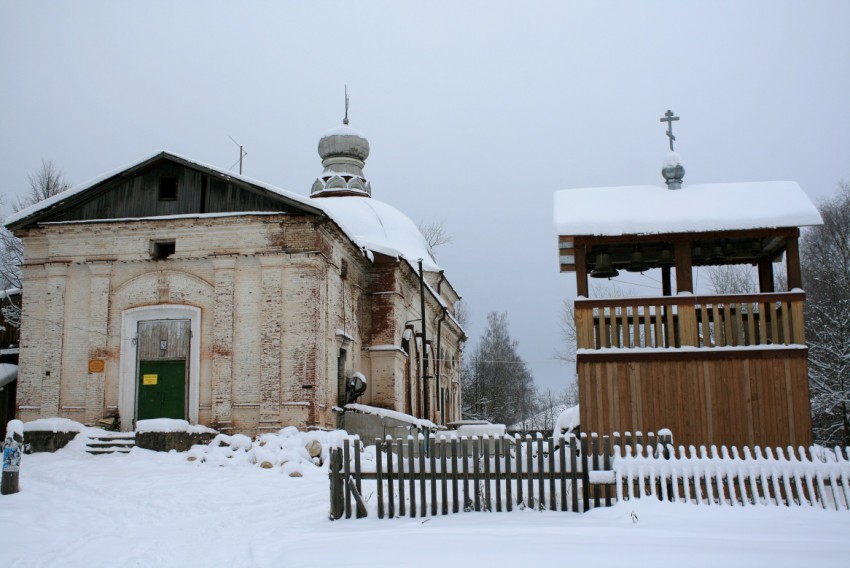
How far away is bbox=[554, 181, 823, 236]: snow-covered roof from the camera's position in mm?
12539

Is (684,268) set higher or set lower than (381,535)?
higher

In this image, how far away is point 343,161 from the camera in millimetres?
34062

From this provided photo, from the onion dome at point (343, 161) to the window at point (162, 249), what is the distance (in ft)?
43.7

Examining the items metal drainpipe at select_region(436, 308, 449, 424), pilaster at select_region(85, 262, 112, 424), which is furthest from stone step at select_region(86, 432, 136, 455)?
metal drainpipe at select_region(436, 308, 449, 424)

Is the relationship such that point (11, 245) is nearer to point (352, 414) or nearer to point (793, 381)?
point (352, 414)

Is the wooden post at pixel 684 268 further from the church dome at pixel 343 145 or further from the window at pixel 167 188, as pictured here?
the church dome at pixel 343 145

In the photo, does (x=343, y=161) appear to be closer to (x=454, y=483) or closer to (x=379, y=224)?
(x=379, y=224)

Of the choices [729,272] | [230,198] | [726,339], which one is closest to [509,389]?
[729,272]

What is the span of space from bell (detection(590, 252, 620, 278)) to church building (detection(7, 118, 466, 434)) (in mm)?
7305

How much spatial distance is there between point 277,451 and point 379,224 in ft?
47.4

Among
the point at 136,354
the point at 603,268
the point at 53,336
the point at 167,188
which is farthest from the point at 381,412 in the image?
the point at 603,268

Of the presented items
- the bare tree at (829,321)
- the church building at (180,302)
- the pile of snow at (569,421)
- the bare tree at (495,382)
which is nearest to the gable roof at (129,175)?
the church building at (180,302)

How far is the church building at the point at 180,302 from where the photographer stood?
19.1m

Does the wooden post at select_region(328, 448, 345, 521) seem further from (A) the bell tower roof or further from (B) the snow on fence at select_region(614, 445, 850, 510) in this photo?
(A) the bell tower roof
